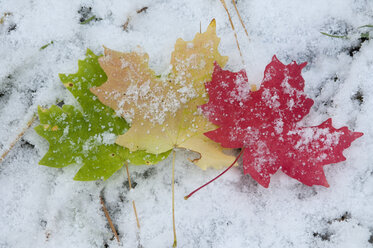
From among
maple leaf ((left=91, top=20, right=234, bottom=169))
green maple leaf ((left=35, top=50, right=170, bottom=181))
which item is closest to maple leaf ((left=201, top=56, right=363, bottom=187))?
maple leaf ((left=91, top=20, right=234, bottom=169))

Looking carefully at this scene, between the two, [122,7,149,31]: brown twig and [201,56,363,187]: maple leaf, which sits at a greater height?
[122,7,149,31]: brown twig

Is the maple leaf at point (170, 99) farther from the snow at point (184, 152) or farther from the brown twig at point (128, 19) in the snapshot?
the brown twig at point (128, 19)

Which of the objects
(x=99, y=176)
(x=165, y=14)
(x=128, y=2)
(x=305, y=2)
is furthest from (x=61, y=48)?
(x=305, y=2)

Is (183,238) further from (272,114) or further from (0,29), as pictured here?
(0,29)

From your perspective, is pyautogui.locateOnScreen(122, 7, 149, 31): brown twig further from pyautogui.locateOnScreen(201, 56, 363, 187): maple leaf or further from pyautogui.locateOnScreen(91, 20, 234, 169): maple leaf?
pyautogui.locateOnScreen(201, 56, 363, 187): maple leaf

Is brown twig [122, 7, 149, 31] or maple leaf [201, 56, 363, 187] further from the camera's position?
brown twig [122, 7, 149, 31]

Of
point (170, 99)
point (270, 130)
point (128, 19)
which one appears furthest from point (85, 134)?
point (270, 130)
